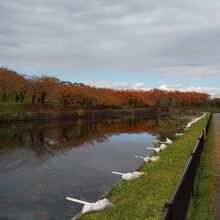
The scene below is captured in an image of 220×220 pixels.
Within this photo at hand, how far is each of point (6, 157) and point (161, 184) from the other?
14.7 meters

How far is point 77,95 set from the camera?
94.5 metres

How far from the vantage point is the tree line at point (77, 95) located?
75688mm

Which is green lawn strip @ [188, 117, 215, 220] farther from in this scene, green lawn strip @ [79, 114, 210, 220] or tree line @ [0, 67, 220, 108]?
tree line @ [0, 67, 220, 108]

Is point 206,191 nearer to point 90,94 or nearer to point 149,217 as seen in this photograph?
point 149,217

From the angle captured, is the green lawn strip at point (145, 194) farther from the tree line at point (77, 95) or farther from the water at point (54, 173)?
the tree line at point (77, 95)

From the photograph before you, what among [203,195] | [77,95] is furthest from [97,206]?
[77,95]

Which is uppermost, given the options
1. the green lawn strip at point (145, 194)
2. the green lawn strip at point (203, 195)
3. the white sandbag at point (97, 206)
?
the green lawn strip at point (203, 195)

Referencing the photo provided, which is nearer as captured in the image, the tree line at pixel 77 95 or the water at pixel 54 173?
the water at pixel 54 173

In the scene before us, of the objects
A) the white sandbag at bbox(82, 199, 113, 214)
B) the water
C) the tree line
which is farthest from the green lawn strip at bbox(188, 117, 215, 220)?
the tree line

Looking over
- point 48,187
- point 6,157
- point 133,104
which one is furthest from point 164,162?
point 133,104

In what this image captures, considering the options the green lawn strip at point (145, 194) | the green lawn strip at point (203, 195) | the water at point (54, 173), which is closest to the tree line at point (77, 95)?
the water at point (54, 173)

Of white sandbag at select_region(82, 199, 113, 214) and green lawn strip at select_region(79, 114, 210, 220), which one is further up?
green lawn strip at select_region(79, 114, 210, 220)

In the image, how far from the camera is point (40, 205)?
1373 cm

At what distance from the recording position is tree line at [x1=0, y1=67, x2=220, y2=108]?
75.7m
